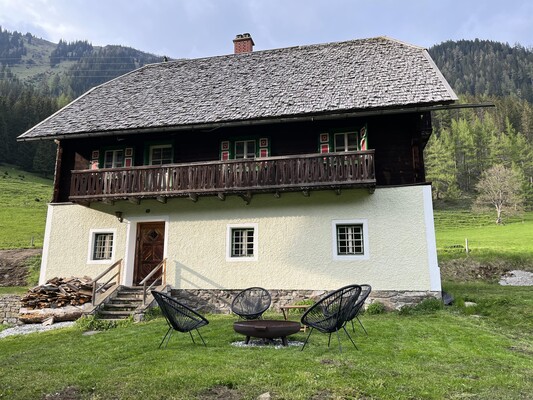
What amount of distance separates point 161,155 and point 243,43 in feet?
32.3

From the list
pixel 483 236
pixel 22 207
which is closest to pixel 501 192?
pixel 483 236

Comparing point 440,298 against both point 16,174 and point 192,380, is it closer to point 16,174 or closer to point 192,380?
point 192,380

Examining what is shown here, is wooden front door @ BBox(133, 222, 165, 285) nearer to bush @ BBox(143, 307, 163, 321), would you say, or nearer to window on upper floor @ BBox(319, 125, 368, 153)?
bush @ BBox(143, 307, 163, 321)

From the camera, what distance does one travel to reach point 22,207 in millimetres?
40750

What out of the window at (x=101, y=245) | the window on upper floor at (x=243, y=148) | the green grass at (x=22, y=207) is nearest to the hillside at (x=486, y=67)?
the green grass at (x=22, y=207)

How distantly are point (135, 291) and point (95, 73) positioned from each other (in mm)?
196557

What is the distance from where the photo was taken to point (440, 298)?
1259 centimetres

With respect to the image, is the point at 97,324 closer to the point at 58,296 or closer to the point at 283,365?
A: the point at 58,296

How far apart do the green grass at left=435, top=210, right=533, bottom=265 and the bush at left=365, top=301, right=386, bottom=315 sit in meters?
15.0

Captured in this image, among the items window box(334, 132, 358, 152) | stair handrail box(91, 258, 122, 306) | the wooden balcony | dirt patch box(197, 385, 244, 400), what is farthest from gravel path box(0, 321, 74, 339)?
window box(334, 132, 358, 152)

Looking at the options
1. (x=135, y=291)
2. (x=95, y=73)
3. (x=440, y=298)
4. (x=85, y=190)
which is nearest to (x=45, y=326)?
(x=135, y=291)

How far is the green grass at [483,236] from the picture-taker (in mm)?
25438

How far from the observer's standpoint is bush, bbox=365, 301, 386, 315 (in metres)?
12.5

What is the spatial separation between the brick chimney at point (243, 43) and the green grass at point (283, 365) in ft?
55.1
